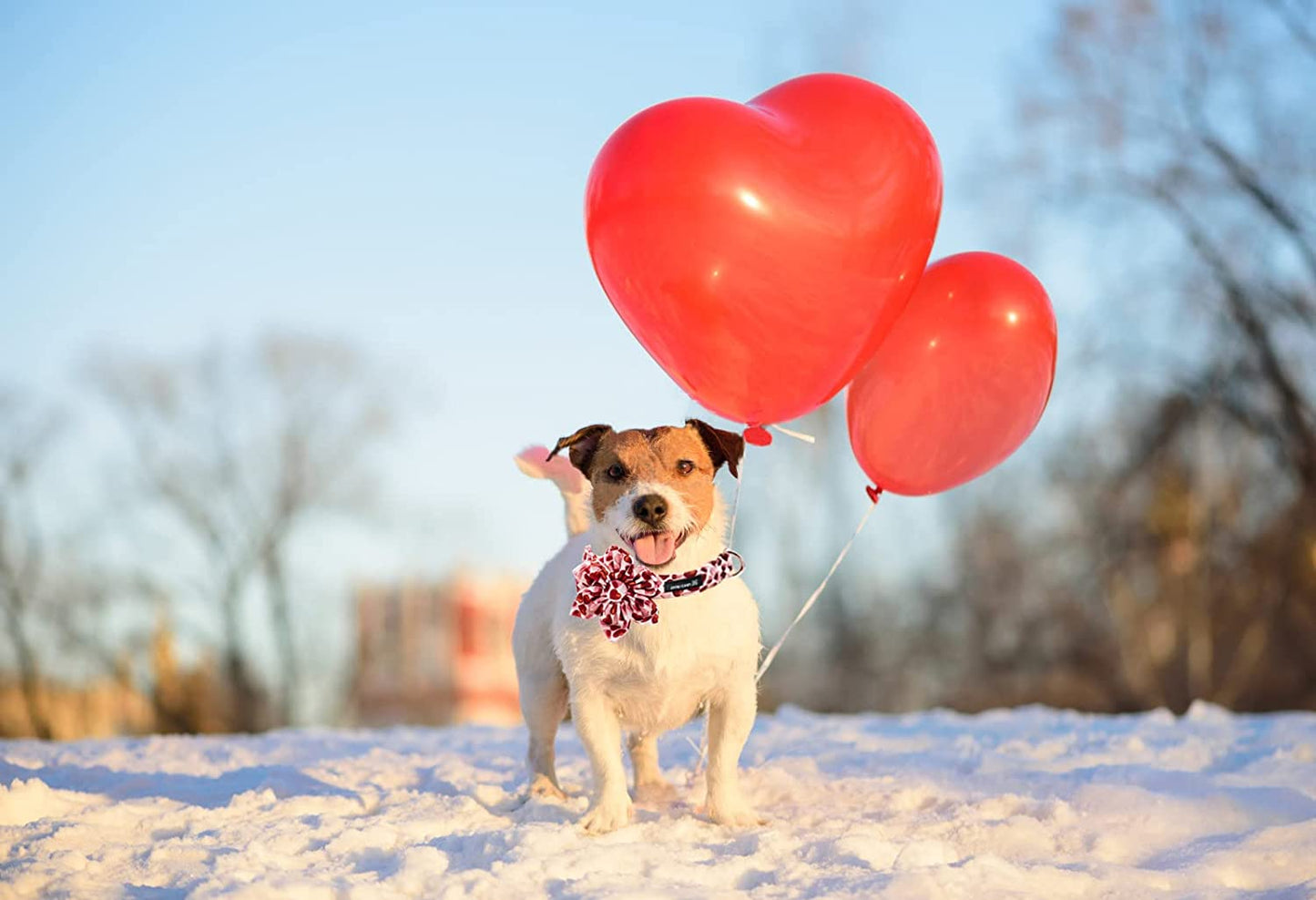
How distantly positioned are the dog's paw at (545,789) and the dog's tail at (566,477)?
36.3 inches

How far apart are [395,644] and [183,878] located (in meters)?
21.4

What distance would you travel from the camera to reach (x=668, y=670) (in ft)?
13.5

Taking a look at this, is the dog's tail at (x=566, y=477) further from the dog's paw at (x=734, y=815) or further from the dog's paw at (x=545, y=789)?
the dog's paw at (x=734, y=815)

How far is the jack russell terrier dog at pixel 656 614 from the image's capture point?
4043 mm

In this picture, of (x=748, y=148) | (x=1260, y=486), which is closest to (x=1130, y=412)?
(x=1260, y=486)

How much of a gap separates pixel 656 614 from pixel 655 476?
0.43m

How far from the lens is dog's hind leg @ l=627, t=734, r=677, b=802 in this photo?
4777 millimetres

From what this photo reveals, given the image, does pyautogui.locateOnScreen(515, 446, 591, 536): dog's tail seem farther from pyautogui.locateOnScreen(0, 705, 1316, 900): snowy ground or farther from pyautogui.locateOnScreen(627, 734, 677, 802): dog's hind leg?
pyautogui.locateOnScreen(0, 705, 1316, 900): snowy ground

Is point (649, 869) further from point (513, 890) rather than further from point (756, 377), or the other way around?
point (756, 377)

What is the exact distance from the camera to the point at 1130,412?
56.4 ft

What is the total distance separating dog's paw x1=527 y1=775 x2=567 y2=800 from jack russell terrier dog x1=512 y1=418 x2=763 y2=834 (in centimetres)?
51

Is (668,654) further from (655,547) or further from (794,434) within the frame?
(794,434)

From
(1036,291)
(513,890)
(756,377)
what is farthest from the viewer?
(1036,291)

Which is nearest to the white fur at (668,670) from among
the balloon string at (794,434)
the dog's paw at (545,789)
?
the balloon string at (794,434)
